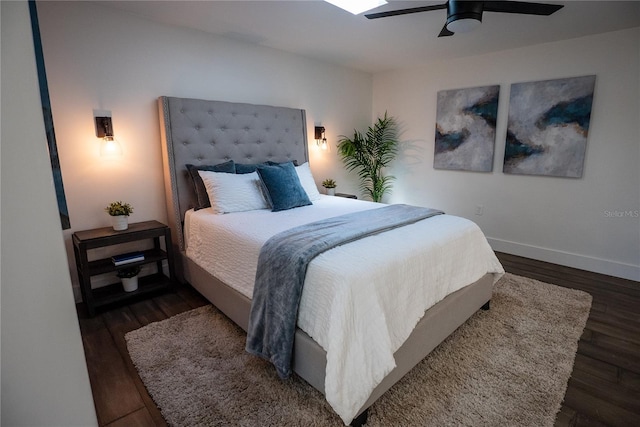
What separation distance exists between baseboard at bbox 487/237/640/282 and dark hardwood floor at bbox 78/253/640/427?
11 cm

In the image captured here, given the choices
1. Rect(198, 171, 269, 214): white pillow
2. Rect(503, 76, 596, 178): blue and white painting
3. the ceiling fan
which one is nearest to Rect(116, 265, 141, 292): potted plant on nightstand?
Rect(198, 171, 269, 214): white pillow

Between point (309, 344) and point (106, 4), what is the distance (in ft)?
9.63

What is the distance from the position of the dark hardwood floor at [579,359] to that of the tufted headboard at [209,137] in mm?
744

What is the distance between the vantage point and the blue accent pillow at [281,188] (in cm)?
278

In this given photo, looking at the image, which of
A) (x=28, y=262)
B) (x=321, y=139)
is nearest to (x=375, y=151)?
(x=321, y=139)

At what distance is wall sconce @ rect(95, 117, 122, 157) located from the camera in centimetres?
250

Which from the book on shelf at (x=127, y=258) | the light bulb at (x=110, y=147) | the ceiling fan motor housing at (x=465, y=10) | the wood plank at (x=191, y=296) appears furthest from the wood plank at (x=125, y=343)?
the ceiling fan motor housing at (x=465, y=10)

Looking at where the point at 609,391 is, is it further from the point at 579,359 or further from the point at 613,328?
the point at 613,328

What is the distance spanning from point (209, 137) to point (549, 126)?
3.52 meters

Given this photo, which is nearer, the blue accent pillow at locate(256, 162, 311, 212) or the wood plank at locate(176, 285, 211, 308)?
the wood plank at locate(176, 285, 211, 308)

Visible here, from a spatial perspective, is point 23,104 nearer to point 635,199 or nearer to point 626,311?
point 626,311

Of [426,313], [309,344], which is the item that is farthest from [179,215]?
[426,313]

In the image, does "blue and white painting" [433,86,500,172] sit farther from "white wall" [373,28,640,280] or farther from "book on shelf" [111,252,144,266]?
"book on shelf" [111,252,144,266]

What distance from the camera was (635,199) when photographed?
9.78 feet
